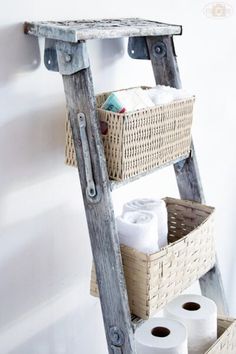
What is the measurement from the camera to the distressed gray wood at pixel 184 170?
3.96ft

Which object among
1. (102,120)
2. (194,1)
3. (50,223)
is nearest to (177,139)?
(102,120)

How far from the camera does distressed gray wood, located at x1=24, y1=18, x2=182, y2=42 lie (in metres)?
0.90

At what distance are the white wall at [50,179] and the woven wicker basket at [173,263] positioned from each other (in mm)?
141

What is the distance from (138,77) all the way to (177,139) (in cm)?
26

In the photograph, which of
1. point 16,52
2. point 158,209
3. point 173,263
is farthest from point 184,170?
point 16,52

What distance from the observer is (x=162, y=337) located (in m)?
1.17

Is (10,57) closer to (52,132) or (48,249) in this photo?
(52,132)

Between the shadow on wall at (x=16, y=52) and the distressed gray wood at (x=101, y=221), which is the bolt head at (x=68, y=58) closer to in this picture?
the distressed gray wood at (x=101, y=221)

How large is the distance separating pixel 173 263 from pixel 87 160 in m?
0.31

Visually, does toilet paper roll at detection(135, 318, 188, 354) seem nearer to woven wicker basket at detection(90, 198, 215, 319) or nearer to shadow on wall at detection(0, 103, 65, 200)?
woven wicker basket at detection(90, 198, 215, 319)

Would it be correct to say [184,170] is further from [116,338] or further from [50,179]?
[116,338]

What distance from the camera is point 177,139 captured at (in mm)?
1139

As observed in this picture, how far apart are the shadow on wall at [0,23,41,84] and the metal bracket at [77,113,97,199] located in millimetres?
178

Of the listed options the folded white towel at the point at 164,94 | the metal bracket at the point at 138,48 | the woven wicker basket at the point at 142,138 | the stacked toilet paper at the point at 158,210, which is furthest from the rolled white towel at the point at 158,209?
the metal bracket at the point at 138,48
